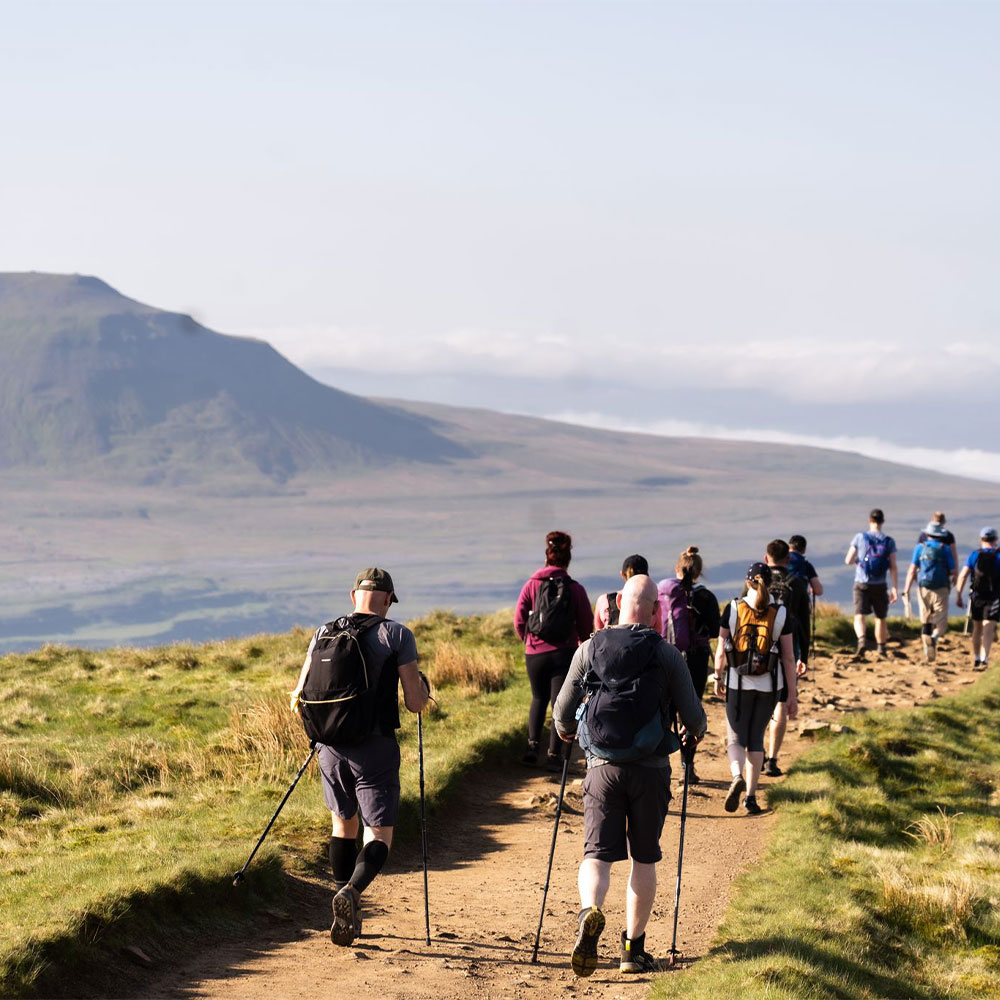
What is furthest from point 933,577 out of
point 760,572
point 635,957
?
point 635,957

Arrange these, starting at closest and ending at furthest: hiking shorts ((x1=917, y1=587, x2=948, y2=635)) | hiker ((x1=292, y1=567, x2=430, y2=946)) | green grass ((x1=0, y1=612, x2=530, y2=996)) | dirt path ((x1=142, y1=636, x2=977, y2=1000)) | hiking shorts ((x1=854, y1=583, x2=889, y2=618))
→ dirt path ((x1=142, y1=636, x2=977, y2=1000)), hiker ((x1=292, y1=567, x2=430, y2=946)), green grass ((x1=0, y1=612, x2=530, y2=996)), hiking shorts ((x1=854, y1=583, x2=889, y2=618)), hiking shorts ((x1=917, y1=587, x2=948, y2=635))

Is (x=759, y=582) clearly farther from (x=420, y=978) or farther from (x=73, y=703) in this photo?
(x=73, y=703)

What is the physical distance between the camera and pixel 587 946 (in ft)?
24.4

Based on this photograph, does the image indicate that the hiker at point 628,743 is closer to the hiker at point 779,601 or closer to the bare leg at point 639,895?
the bare leg at point 639,895

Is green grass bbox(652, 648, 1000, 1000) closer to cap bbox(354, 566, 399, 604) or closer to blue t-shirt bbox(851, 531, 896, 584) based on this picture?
cap bbox(354, 566, 399, 604)

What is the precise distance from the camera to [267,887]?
9305mm

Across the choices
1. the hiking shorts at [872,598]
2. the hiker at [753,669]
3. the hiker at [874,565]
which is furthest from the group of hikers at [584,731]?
the hiking shorts at [872,598]

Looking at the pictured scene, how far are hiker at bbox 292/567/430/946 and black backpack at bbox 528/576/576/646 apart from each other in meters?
4.44

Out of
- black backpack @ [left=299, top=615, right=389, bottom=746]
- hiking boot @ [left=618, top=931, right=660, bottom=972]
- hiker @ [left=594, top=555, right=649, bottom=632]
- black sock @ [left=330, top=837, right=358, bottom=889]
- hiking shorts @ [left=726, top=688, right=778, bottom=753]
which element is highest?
hiker @ [left=594, top=555, right=649, bottom=632]

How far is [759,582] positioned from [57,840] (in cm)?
609

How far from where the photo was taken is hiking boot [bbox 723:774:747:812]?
39.8ft

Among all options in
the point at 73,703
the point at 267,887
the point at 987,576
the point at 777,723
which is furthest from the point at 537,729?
the point at 987,576

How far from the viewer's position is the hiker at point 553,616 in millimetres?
12484

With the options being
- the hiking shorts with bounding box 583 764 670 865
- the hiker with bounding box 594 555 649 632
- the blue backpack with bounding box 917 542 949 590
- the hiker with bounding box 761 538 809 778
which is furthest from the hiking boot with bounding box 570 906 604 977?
the blue backpack with bounding box 917 542 949 590
